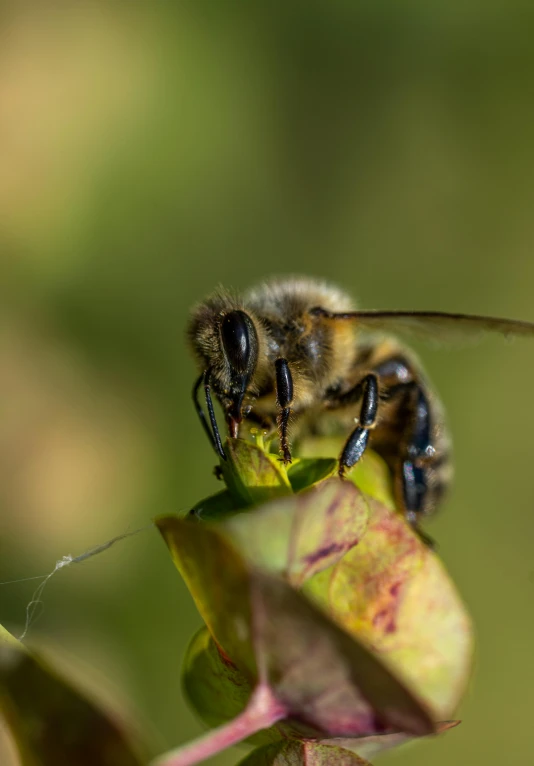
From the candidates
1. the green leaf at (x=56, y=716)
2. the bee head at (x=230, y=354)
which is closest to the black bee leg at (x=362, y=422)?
the bee head at (x=230, y=354)

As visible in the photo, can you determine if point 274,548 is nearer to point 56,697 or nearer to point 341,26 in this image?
point 56,697

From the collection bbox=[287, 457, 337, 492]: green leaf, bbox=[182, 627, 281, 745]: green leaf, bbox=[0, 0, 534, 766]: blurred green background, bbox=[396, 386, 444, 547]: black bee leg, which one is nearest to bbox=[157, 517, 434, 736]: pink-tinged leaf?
bbox=[182, 627, 281, 745]: green leaf

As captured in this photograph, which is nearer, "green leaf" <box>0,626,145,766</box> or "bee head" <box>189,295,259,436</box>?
"green leaf" <box>0,626,145,766</box>

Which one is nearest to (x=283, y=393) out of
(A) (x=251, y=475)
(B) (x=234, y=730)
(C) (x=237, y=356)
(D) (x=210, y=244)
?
(C) (x=237, y=356)

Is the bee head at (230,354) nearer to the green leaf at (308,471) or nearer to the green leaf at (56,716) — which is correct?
the green leaf at (308,471)

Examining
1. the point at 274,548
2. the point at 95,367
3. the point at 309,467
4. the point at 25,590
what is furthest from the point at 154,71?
the point at 274,548

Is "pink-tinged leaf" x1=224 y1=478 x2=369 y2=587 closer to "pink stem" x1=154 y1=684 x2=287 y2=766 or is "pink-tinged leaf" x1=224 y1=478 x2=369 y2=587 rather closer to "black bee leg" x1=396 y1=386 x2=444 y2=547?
"pink stem" x1=154 y1=684 x2=287 y2=766
